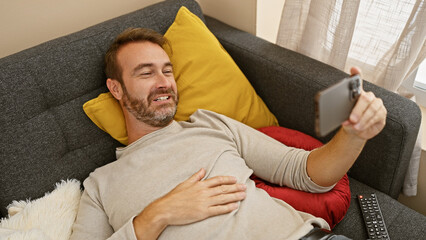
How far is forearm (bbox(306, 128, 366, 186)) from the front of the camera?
1150mm

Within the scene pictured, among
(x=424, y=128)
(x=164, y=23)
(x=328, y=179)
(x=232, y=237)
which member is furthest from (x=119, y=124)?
(x=424, y=128)

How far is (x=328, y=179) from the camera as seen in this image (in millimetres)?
1259

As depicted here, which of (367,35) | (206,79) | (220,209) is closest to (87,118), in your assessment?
(206,79)

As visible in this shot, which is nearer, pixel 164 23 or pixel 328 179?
pixel 328 179

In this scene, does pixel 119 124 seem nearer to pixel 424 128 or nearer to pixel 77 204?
pixel 77 204

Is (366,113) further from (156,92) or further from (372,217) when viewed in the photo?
(156,92)

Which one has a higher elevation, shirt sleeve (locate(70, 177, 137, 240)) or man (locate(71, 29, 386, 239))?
man (locate(71, 29, 386, 239))

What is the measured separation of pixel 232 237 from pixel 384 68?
3.02ft

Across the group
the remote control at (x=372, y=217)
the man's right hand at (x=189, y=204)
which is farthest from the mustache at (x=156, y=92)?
the remote control at (x=372, y=217)

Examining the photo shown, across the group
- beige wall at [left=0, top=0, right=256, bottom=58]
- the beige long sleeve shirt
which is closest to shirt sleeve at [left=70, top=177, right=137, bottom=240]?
the beige long sleeve shirt

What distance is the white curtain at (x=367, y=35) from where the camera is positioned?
56.1 inches

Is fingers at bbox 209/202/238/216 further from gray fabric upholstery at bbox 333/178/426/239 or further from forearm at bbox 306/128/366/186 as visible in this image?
gray fabric upholstery at bbox 333/178/426/239

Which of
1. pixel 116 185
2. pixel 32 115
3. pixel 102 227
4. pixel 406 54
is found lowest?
pixel 102 227

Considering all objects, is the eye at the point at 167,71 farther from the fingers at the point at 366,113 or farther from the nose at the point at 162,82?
the fingers at the point at 366,113
